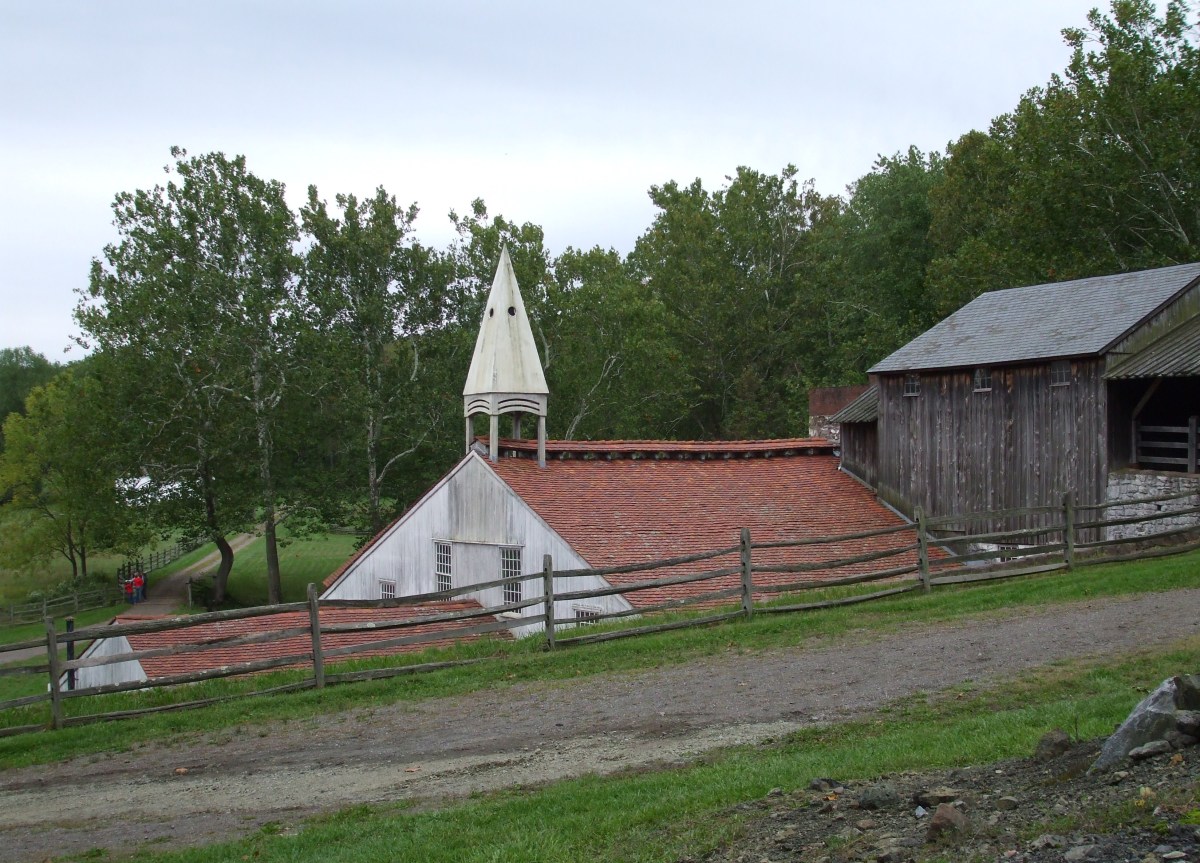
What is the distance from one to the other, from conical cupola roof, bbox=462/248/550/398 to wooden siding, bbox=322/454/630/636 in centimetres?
192

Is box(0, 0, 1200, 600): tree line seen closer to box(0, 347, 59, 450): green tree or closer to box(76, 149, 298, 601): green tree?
box(76, 149, 298, 601): green tree

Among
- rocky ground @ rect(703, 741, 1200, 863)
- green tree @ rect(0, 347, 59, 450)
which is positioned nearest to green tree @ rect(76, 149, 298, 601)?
rocky ground @ rect(703, 741, 1200, 863)

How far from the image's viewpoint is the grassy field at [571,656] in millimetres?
13188

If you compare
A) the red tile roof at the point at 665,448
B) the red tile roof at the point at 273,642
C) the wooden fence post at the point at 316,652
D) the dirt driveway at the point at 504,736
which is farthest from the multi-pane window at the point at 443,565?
the dirt driveway at the point at 504,736

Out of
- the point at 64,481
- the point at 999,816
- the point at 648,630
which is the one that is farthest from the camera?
the point at 64,481

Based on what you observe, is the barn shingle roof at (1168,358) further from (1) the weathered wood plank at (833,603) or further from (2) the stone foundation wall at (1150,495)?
(1) the weathered wood plank at (833,603)

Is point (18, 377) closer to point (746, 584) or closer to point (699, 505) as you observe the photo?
point (699, 505)

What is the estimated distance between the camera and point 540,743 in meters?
Result: 11.1

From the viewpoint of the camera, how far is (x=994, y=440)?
25047 millimetres

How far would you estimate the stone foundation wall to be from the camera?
72.4 ft

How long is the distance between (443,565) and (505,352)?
5618 millimetres

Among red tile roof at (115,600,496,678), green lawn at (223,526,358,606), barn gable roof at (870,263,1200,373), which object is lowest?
green lawn at (223,526,358,606)

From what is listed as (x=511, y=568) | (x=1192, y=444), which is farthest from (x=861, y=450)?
(x=511, y=568)

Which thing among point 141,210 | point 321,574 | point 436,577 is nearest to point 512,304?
point 436,577
